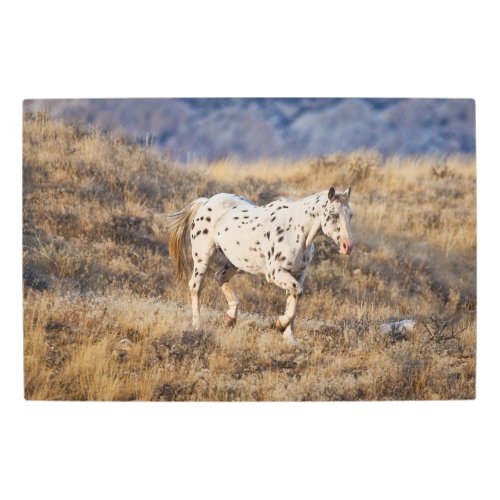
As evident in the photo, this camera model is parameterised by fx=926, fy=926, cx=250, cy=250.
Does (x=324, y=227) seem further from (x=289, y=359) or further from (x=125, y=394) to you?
(x=125, y=394)

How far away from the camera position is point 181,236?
32.6 feet

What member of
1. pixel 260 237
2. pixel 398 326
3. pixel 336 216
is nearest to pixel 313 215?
pixel 336 216

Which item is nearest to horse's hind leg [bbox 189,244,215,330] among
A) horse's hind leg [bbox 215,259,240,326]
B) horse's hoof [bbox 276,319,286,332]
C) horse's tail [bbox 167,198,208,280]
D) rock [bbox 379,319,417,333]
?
horse's hind leg [bbox 215,259,240,326]

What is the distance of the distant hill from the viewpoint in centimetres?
982

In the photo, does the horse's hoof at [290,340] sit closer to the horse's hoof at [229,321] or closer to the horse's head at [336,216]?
the horse's hoof at [229,321]

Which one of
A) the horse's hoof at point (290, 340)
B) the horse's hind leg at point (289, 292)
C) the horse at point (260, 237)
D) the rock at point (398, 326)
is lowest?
the horse's hoof at point (290, 340)

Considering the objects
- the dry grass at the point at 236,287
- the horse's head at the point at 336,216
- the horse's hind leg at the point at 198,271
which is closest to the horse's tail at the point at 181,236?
the horse's hind leg at the point at 198,271

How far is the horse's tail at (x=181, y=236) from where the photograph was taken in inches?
390

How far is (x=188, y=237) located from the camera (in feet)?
32.8

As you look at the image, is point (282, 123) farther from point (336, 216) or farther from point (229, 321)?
point (229, 321)

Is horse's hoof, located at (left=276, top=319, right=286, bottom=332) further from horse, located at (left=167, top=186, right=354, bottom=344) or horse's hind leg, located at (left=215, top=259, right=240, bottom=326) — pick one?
horse's hind leg, located at (left=215, top=259, right=240, bottom=326)

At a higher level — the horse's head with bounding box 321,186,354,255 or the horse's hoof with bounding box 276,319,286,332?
the horse's head with bounding box 321,186,354,255

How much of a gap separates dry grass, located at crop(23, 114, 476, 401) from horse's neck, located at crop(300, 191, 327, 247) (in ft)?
3.73

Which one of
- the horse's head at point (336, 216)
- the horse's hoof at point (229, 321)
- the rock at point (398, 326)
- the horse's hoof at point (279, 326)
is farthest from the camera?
the rock at point (398, 326)
